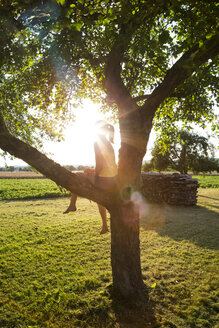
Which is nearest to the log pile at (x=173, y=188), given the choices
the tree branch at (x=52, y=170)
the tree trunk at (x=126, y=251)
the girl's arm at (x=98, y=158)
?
the tree trunk at (x=126, y=251)

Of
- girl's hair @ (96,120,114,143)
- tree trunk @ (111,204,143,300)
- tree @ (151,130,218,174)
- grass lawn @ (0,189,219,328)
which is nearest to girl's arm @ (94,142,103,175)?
girl's hair @ (96,120,114,143)

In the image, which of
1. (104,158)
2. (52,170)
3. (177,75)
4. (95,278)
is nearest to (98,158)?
(104,158)

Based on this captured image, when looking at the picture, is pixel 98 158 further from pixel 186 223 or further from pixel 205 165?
pixel 205 165

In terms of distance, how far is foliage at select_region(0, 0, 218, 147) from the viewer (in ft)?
13.1

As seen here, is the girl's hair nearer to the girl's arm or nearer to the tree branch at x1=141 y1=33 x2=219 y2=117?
the girl's arm

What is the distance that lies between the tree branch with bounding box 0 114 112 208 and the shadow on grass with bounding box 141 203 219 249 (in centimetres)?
506

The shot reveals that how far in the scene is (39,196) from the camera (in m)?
20.7

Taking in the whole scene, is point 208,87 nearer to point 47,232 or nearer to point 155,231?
point 155,231

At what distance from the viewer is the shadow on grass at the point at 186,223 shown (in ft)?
26.2

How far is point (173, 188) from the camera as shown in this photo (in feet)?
50.2

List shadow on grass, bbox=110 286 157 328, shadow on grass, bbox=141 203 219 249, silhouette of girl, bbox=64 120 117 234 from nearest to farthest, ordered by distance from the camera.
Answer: shadow on grass, bbox=110 286 157 328 → silhouette of girl, bbox=64 120 117 234 → shadow on grass, bbox=141 203 219 249

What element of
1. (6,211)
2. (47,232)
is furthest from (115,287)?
(6,211)

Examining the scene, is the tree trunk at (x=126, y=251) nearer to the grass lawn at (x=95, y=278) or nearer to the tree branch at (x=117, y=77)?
the grass lawn at (x=95, y=278)

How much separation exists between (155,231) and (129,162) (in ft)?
18.1
